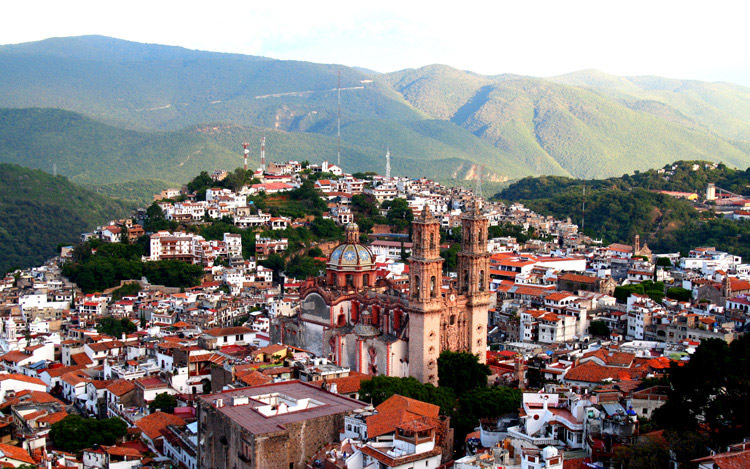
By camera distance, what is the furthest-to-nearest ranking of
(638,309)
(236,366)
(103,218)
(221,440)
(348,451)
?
(103,218) < (638,309) < (236,366) < (221,440) < (348,451)

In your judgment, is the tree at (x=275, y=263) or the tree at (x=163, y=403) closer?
the tree at (x=163, y=403)

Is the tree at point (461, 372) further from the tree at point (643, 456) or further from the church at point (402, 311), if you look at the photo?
the tree at point (643, 456)

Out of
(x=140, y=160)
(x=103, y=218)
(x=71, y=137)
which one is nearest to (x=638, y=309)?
(x=103, y=218)

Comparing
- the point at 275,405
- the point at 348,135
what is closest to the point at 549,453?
the point at 275,405

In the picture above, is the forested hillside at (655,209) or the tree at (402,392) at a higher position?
the forested hillside at (655,209)

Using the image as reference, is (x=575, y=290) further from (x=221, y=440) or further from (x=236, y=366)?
(x=221, y=440)

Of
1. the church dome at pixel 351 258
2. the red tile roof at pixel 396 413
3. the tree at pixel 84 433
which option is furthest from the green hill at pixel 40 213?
the red tile roof at pixel 396 413

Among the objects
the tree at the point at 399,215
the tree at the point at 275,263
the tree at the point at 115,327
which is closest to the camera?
the tree at the point at 115,327
